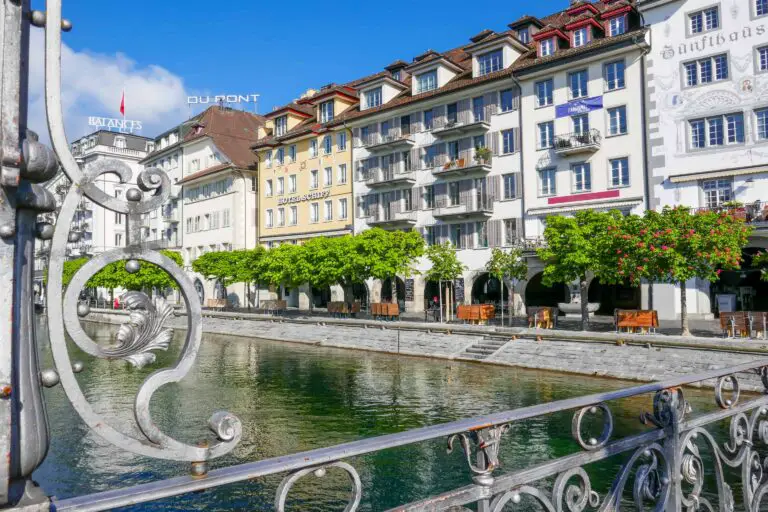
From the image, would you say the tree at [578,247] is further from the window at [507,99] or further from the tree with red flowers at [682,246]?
the window at [507,99]

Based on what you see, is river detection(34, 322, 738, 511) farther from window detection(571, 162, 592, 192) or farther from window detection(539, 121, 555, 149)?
window detection(539, 121, 555, 149)

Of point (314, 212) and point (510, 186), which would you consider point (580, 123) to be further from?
point (314, 212)


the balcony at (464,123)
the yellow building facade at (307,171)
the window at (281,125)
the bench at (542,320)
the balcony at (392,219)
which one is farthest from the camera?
the window at (281,125)

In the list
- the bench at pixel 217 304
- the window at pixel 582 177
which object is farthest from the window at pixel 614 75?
the bench at pixel 217 304

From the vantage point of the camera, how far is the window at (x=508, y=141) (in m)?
38.8

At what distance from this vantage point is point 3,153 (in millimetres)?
1795

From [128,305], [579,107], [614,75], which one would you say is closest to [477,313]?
[579,107]

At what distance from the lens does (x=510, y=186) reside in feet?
127

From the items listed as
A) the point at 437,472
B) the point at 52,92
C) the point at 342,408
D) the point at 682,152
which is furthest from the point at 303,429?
the point at 682,152

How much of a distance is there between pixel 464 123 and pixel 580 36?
8.78 metres

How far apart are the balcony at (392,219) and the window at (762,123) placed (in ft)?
71.0

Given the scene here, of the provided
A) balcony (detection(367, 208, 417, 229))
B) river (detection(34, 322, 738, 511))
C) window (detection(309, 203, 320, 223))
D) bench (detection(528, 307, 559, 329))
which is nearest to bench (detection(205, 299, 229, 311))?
window (detection(309, 203, 320, 223))

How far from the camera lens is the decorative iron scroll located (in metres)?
1.93

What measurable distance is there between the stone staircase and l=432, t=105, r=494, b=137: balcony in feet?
57.6
